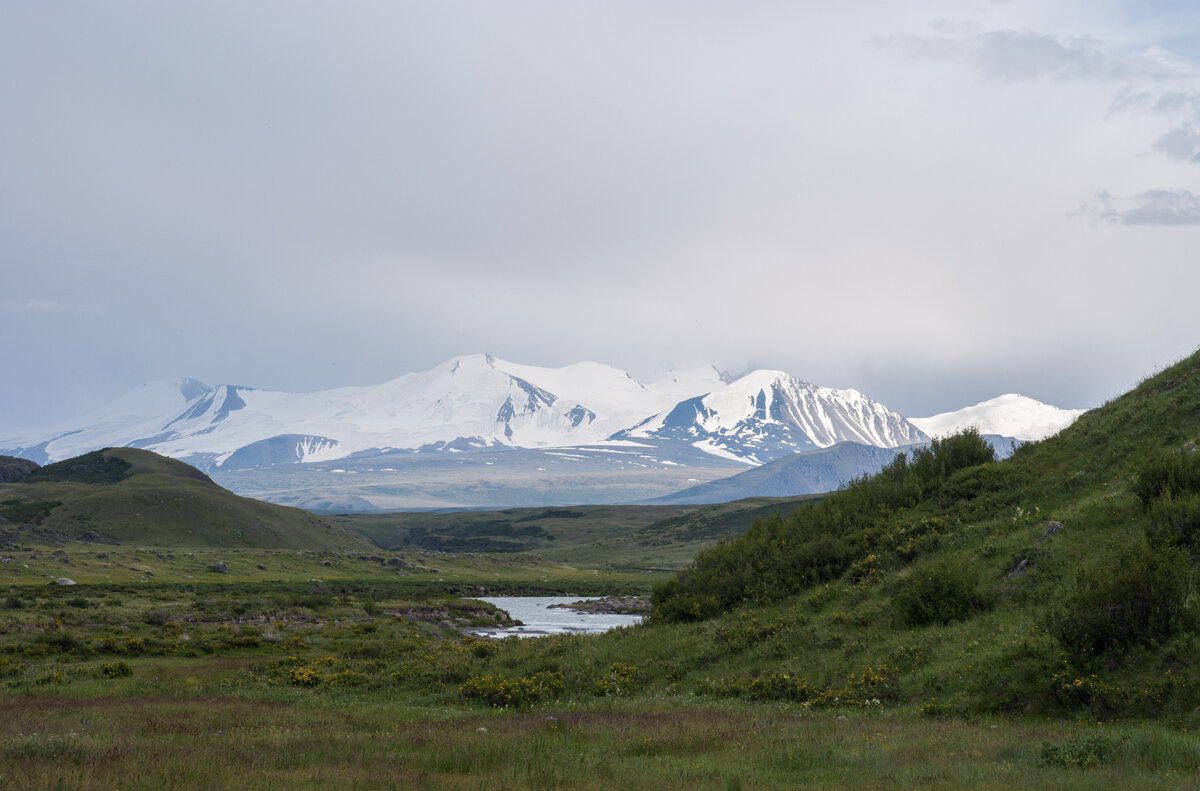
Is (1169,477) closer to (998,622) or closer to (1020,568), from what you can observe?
(1020,568)

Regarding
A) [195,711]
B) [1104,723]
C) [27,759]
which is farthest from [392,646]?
[1104,723]

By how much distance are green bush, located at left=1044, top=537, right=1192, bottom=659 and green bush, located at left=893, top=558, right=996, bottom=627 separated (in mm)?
5361

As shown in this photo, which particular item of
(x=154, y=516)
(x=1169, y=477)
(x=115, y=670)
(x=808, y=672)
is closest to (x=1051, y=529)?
(x=1169, y=477)

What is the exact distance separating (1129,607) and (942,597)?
22.4ft

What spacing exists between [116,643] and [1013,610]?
4107cm

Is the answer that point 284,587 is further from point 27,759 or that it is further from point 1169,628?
point 1169,628

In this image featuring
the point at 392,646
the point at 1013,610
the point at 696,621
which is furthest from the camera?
the point at 392,646

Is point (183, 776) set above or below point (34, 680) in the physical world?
above

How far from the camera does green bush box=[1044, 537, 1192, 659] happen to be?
18297mm

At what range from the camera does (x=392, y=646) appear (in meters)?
46.0

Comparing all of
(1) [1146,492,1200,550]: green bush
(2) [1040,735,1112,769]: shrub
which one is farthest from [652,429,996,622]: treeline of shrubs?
(2) [1040,735,1112,769]: shrub

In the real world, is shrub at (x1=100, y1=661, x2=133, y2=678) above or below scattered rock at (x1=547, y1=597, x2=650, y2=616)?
above

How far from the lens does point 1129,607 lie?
60.6ft

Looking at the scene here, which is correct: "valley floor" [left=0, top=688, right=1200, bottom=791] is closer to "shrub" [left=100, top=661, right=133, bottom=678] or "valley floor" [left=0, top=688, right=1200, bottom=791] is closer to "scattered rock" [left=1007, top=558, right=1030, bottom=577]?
"scattered rock" [left=1007, top=558, right=1030, bottom=577]
